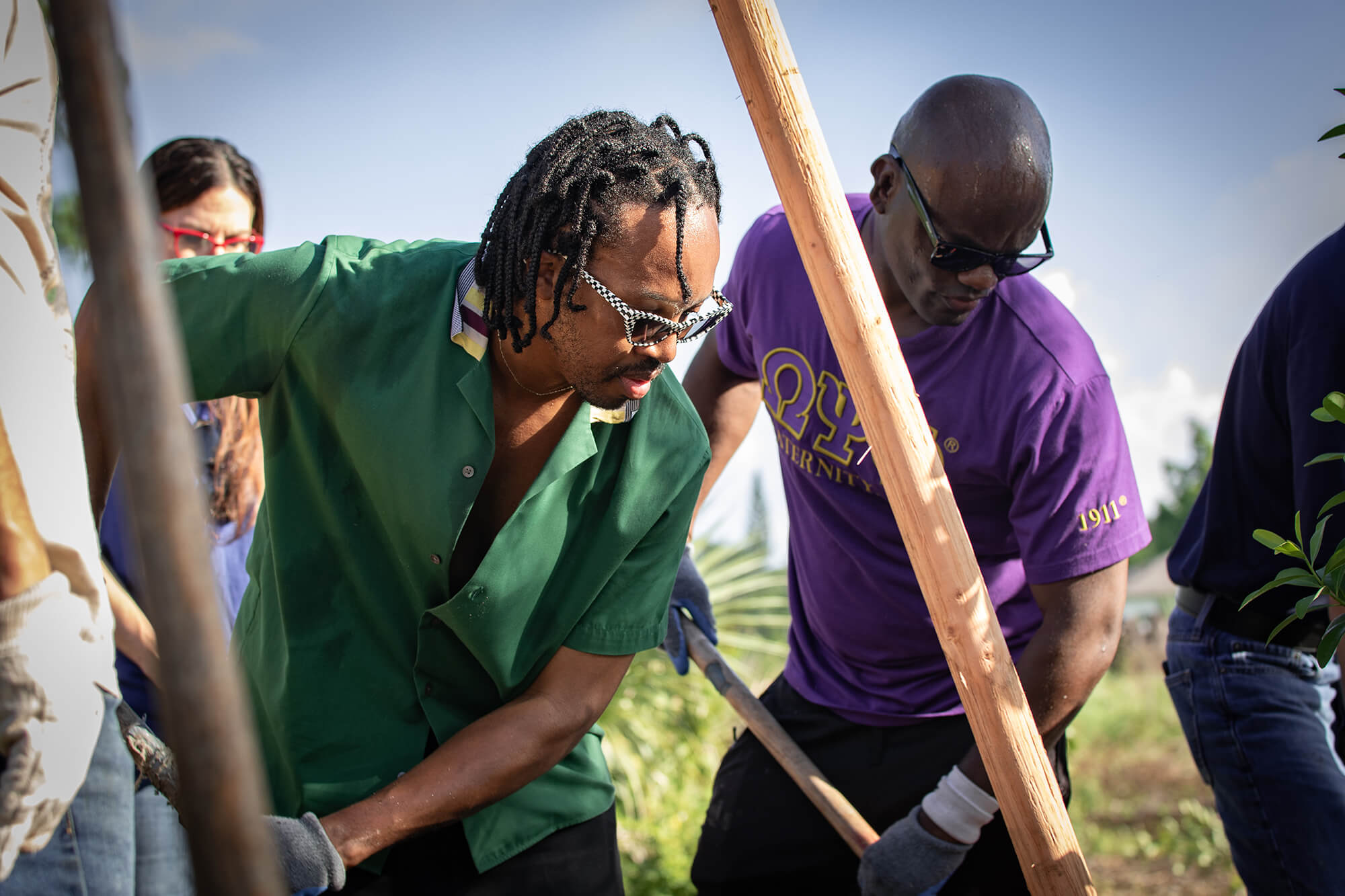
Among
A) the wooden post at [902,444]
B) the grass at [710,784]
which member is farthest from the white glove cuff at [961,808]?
the grass at [710,784]

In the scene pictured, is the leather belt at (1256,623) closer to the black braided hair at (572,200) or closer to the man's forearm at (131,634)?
the black braided hair at (572,200)

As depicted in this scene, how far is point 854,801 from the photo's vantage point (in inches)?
112

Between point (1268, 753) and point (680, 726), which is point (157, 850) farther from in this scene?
point (680, 726)

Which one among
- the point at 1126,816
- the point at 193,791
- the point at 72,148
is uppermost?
the point at 72,148

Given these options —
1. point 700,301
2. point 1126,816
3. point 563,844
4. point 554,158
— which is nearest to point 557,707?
point 563,844

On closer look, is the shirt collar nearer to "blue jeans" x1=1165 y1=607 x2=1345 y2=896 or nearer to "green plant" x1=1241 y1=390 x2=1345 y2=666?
"green plant" x1=1241 y1=390 x2=1345 y2=666

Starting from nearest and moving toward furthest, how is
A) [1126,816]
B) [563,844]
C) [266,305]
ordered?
[266,305] < [563,844] < [1126,816]

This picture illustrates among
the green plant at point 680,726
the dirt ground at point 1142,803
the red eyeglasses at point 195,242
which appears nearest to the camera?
the red eyeglasses at point 195,242

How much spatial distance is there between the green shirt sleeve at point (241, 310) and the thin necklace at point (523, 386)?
1.11ft

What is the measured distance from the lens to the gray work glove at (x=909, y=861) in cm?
247

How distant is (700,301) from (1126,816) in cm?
695

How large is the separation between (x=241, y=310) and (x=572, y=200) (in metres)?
0.60

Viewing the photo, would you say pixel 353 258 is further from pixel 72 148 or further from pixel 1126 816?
pixel 1126 816

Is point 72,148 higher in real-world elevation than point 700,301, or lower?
higher
